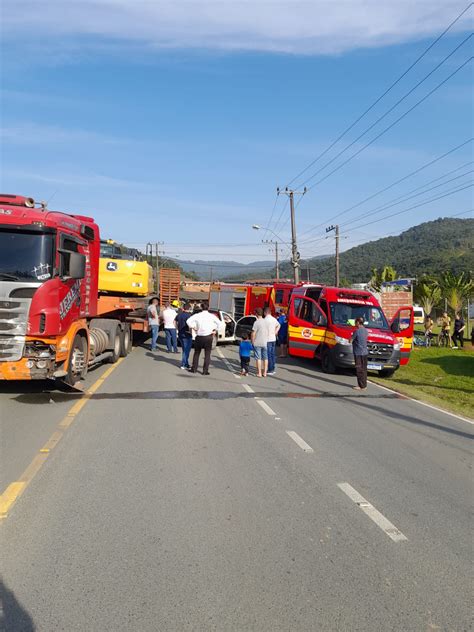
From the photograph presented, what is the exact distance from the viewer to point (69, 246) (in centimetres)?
1010

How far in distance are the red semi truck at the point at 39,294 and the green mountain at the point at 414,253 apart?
69.4 meters

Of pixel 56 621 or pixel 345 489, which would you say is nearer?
pixel 56 621

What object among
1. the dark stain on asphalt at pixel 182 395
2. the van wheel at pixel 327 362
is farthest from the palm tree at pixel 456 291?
the dark stain on asphalt at pixel 182 395

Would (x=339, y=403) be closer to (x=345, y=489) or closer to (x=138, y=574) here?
(x=345, y=489)

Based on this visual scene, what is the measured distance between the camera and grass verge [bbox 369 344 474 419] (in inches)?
475

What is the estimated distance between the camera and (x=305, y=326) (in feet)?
54.1

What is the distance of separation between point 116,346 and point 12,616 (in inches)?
494

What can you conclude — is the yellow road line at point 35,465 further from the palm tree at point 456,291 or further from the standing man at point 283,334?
the palm tree at point 456,291

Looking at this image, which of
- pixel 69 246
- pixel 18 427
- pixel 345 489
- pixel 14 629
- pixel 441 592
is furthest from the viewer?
pixel 69 246

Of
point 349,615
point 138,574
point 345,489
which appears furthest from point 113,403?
point 349,615

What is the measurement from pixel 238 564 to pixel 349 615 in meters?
0.87

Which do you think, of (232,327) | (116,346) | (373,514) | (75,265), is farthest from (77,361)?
(232,327)

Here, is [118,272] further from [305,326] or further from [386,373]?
[386,373]

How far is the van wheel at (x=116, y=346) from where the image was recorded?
15.0 m
